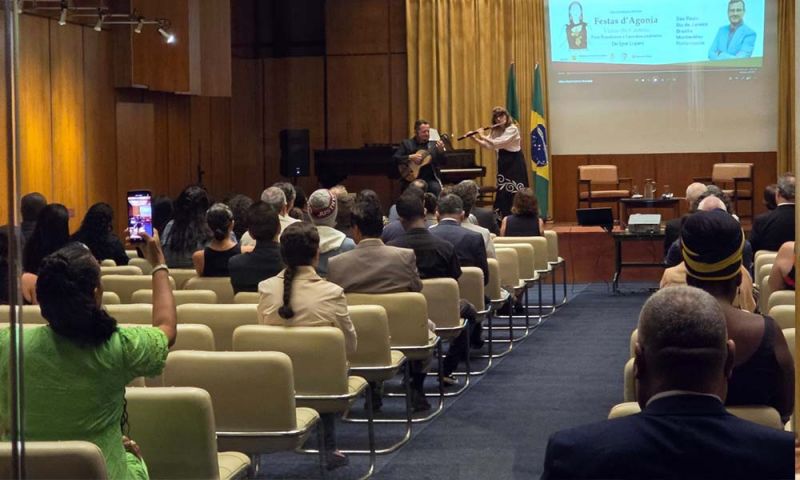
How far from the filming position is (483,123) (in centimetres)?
1534

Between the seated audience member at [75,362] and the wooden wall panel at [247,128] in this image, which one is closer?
the seated audience member at [75,362]

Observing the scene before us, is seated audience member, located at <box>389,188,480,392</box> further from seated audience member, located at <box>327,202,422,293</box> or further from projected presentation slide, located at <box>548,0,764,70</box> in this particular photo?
projected presentation slide, located at <box>548,0,764,70</box>

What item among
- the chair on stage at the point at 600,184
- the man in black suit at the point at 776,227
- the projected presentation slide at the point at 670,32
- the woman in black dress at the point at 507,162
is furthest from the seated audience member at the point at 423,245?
the projected presentation slide at the point at 670,32

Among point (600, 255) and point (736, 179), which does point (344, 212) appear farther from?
point (736, 179)

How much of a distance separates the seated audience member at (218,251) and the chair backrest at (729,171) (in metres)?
9.06

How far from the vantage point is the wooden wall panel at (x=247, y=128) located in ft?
51.3

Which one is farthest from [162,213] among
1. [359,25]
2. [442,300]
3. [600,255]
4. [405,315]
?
[359,25]

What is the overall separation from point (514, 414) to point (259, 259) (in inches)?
59.4

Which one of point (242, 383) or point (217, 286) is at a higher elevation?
point (217, 286)

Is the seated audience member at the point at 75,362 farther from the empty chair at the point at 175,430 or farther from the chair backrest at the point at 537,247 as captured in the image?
the chair backrest at the point at 537,247

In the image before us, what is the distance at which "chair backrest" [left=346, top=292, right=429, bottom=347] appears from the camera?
5949 millimetres

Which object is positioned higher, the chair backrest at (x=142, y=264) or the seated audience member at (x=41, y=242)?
the seated audience member at (x=41, y=242)

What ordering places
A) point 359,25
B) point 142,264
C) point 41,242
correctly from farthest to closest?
point 359,25, point 142,264, point 41,242

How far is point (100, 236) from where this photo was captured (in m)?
7.25
